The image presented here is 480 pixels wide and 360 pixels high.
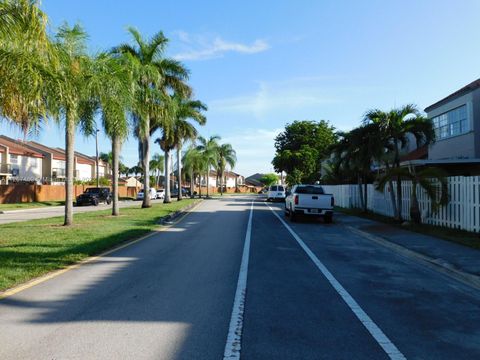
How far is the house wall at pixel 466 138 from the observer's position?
72.6ft

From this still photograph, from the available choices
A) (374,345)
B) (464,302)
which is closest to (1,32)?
(374,345)

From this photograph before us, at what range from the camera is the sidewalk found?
9266 millimetres

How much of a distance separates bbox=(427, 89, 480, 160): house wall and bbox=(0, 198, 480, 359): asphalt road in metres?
14.1

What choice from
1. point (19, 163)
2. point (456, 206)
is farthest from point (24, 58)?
point (19, 163)

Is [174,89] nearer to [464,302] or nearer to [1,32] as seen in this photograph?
[1,32]

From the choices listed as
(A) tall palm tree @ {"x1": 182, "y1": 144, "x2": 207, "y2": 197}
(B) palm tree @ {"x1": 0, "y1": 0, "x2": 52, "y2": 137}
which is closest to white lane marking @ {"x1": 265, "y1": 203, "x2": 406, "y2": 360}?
(B) palm tree @ {"x1": 0, "y1": 0, "x2": 52, "y2": 137}

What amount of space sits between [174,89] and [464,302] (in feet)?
88.9

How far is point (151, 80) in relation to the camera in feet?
89.0

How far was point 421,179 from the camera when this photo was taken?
1642 cm

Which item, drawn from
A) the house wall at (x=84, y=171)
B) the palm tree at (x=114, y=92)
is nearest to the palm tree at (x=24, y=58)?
the palm tree at (x=114, y=92)

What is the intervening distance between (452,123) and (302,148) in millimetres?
42603

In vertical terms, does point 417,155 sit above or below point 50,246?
above

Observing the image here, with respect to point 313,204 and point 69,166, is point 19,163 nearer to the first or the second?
point 69,166

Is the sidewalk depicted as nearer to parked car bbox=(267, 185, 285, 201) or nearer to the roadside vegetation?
the roadside vegetation
